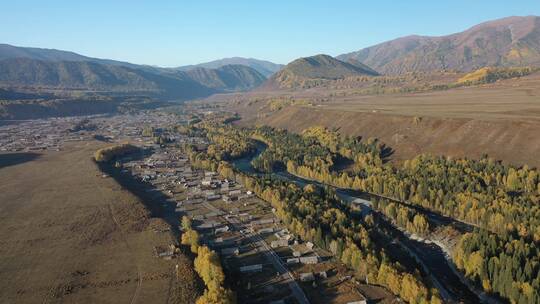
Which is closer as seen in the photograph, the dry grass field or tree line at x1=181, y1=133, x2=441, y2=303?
tree line at x1=181, y1=133, x2=441, y2=303

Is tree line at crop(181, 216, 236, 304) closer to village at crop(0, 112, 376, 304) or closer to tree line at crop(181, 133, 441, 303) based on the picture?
village at crop(0, 112, 376, 304)

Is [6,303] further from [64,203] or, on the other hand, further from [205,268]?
[64,203]

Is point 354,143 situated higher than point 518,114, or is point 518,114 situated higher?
point 518,114

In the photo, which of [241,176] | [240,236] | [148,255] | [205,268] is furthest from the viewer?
[241,176]

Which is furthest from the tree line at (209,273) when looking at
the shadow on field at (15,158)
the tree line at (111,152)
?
the shadow on field at (15,158)

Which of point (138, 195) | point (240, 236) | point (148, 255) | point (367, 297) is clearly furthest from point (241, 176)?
point (367, 297)

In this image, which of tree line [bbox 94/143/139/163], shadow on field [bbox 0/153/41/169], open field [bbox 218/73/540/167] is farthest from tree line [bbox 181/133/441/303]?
shadow on field [bbox 0/153/41/169]

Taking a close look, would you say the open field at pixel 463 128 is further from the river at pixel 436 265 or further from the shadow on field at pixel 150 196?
the shadow on field at pixel 150 196
